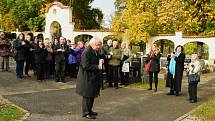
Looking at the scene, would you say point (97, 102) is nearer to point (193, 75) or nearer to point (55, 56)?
point (193, 75)

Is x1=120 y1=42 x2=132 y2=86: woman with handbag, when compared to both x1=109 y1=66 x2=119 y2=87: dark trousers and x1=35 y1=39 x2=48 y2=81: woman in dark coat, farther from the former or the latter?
x1=35 y1=39 x2=48 y2=81: woman in dark coat

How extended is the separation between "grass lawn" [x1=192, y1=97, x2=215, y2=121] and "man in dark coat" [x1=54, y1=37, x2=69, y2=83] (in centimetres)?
542

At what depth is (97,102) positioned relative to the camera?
11602 millimetres

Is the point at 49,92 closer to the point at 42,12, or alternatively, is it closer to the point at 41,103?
the point at 41,103

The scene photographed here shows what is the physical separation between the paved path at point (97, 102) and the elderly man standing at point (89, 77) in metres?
0.41

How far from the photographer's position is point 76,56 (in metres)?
16.2

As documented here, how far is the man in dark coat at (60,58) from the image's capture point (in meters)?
14.9

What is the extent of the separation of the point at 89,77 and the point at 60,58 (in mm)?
5859

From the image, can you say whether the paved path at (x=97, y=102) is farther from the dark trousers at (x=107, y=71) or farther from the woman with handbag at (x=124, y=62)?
the woman with handbag at (x=124, y=62)

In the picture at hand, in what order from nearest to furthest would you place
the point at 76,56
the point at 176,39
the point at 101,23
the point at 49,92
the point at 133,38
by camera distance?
the point at 49,92 < the point at 76,56 < the point at 176,39 < the point at 133,38 < the point at 101,23

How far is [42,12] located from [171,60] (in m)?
37.1

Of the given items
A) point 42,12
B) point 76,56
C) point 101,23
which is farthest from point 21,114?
point 101,23

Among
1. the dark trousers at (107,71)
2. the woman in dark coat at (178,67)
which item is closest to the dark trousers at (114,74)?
the dark trousers at (107,71)

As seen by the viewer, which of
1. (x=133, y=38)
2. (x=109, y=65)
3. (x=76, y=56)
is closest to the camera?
(x=109, y=65)
